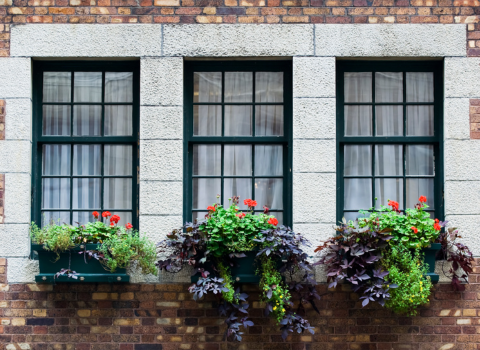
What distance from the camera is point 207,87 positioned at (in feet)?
17.8

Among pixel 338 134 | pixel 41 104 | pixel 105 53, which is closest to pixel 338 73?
pixel 338 134

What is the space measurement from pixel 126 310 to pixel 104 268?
499 millimetres

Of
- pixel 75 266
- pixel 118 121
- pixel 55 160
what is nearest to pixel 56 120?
pixel 55 160

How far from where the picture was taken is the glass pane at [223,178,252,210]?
5.37 meters

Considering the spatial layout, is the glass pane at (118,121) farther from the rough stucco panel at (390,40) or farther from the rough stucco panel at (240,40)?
the rough stucco panel at (390,40)

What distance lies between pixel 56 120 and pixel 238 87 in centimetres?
196

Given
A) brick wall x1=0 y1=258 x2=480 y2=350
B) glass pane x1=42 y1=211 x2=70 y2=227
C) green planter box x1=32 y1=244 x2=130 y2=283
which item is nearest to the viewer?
green planter box x1=32 y1=244 x2=130 y2=283

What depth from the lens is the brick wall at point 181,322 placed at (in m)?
5.02

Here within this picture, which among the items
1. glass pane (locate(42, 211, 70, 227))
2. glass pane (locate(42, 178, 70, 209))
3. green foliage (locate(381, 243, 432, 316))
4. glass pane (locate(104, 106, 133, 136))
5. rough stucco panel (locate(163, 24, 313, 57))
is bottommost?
green foliage (locate(381, 243, 432, 316))

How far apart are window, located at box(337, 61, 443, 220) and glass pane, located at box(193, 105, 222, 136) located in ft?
4.13

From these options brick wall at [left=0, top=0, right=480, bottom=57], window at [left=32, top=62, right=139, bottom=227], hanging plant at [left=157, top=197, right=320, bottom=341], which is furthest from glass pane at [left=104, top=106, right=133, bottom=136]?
hanging plant at [left=157, top=197, right=320, bottom=341]

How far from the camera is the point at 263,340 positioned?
5.04 m

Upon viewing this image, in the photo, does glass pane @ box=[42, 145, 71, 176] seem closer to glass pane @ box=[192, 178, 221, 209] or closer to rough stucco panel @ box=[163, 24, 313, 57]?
glass pane @ box=[192, 178, 221, 209]

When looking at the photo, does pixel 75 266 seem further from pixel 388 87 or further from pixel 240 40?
pixel 388 87
